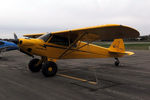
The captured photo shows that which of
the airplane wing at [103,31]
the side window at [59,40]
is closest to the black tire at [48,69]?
the side window at [59,40]

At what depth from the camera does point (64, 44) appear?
825 centimetres

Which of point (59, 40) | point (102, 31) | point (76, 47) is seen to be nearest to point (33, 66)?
point (59, 40)

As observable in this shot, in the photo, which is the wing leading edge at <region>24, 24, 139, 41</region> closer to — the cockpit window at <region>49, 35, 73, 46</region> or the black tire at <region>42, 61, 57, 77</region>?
the cockpit window at <region>49, 35, 73, 46</region>

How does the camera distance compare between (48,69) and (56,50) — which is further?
(56,50)

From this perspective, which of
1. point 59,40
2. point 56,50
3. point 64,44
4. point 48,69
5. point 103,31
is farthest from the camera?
point 64,44

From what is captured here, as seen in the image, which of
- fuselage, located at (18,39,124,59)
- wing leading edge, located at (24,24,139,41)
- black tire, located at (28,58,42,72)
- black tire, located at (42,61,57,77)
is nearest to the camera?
wing leading edge, located at (24,24,139,41)

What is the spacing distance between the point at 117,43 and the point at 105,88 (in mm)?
6472

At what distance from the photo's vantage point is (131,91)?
4.89 m

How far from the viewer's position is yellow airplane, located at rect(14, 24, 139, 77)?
6893mm

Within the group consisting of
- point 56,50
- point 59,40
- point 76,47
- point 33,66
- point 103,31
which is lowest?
point 33,66

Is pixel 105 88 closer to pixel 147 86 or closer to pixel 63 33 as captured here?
pixel 147 86

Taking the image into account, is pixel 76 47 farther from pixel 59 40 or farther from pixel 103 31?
pixel 103 31

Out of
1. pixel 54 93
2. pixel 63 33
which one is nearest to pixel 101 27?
pixel 63 33

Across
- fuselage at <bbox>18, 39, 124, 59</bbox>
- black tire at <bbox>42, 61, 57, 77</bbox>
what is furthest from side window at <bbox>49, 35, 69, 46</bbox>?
black tire at <bbox>42, 61, 57, 77</bbox>
